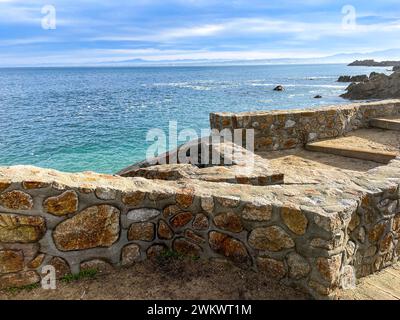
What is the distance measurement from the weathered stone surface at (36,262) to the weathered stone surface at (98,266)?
1.18 feet

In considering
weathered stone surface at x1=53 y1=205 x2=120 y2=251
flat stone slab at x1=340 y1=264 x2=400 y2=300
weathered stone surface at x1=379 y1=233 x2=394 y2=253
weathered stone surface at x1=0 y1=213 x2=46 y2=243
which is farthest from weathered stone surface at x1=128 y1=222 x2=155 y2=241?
weathered stone surface at x1=379 y1=233 x2=394 y2=253

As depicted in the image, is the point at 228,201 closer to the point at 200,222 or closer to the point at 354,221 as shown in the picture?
the point at 200,222

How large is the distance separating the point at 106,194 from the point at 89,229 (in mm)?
362

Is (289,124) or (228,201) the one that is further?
(289,124)

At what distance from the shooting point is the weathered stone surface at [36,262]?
297cm

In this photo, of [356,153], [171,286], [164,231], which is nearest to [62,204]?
[164,231]

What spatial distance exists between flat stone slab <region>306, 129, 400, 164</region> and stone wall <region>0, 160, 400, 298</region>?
3.63 meters

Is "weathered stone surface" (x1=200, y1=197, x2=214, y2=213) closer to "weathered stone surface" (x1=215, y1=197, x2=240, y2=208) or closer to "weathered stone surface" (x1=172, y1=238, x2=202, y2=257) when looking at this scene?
"weathered stone surface" (x1=215, y1=197, x2=240, y2=208)

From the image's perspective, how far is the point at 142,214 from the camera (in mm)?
3219

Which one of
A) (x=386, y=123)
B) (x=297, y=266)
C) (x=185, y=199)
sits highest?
(x=386, y=123)

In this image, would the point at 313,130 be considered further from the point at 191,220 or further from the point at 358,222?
the point at 191,220

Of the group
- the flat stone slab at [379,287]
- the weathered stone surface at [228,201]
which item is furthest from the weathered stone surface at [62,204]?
the flat stone slab at [379,287]
